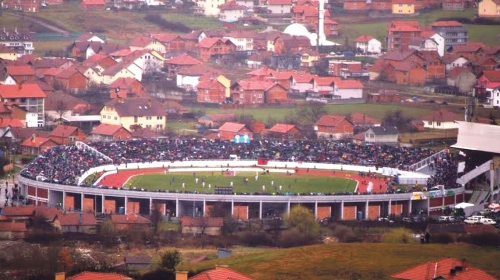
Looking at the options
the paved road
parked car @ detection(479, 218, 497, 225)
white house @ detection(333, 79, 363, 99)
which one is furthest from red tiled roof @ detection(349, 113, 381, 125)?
the paved road

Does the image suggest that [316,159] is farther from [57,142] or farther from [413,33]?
[413,33]

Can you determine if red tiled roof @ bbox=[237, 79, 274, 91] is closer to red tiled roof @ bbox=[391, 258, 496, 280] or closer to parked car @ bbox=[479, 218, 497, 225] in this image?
parked car @ bbox=[479, 218, 497, 225]

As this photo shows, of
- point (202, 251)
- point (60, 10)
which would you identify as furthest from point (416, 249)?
point (60, 10)

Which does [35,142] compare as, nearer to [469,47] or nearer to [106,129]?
[106,129]

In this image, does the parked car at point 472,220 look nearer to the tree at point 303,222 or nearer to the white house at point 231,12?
the tree at point 303,222

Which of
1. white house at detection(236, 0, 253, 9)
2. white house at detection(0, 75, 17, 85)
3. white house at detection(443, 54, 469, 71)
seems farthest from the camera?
white house at detection(236, 0, 253, 9)
